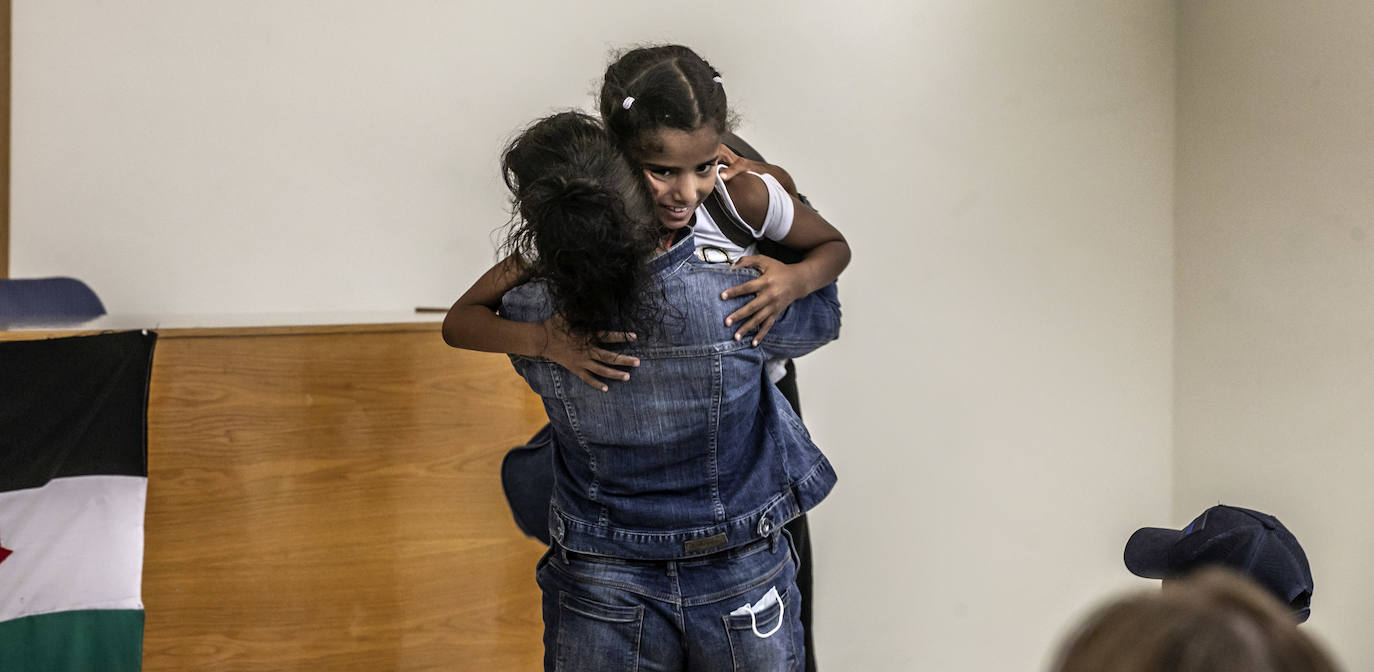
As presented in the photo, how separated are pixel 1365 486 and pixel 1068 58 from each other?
1.29 metres

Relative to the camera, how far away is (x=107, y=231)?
2.24 metres

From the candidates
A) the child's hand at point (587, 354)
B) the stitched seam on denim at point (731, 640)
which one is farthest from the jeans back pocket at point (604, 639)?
the child's hand at point (587, 354)

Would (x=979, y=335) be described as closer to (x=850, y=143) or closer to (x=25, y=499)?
(x=850, y=143)

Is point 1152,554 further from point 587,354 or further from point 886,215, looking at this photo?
point 886,215

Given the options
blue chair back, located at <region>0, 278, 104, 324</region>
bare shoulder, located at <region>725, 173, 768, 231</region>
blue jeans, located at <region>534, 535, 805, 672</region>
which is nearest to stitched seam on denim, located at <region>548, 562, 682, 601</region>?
blue jeans, located at <region>534, 535, 805, 672</region>

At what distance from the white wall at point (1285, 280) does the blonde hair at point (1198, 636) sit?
6.87 feet

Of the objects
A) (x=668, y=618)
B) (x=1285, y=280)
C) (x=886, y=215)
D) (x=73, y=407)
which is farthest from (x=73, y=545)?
(x=1285, y=280)

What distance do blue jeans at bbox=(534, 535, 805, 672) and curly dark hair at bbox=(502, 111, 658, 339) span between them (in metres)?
0.32

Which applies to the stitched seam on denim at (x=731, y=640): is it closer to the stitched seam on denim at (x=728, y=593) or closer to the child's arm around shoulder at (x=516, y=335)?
the stitched seam on denim at (x=728, y=593)

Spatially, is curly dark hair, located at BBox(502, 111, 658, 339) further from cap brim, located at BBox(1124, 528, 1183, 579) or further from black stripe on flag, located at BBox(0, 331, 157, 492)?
black stripe on flag, located at BBox(0, 331, 157, 492)

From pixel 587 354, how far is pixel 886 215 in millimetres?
1659

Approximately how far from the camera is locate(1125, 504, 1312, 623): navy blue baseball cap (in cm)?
108

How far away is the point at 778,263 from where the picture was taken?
53.6 inches

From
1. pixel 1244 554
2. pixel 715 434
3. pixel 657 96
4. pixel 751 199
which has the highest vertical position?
pixel 657 96
